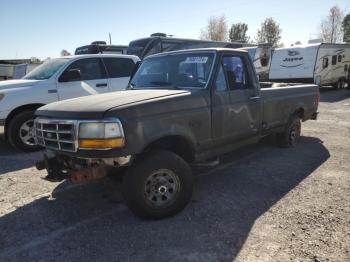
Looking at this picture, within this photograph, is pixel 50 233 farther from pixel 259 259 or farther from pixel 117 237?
pixel 259 259

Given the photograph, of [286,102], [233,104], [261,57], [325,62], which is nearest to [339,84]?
[325,62]

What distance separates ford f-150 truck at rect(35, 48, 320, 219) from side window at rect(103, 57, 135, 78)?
3044 millimetres

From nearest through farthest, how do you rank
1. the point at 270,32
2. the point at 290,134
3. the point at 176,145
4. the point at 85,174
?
1. the point at 85,174
2. the point at 176,145
3. the point at 290,134
4. the point at 270,32

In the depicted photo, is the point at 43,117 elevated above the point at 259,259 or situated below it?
above

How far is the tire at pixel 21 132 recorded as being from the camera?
6738 millimetres

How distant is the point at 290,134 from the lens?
22.5 ft

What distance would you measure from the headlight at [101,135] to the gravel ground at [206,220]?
67 centimetres

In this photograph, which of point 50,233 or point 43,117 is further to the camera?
point 43,117

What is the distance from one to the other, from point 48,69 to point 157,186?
5.08 meters

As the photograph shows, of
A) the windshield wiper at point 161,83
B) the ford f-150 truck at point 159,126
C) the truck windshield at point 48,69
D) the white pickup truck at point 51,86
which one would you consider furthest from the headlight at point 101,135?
the truck windshield at point 48,69

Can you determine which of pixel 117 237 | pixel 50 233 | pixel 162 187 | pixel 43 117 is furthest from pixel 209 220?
pixel 43 117

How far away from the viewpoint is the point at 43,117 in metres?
3.99

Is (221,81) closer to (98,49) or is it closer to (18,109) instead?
(18,109)

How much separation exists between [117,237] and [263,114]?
3.23 m
